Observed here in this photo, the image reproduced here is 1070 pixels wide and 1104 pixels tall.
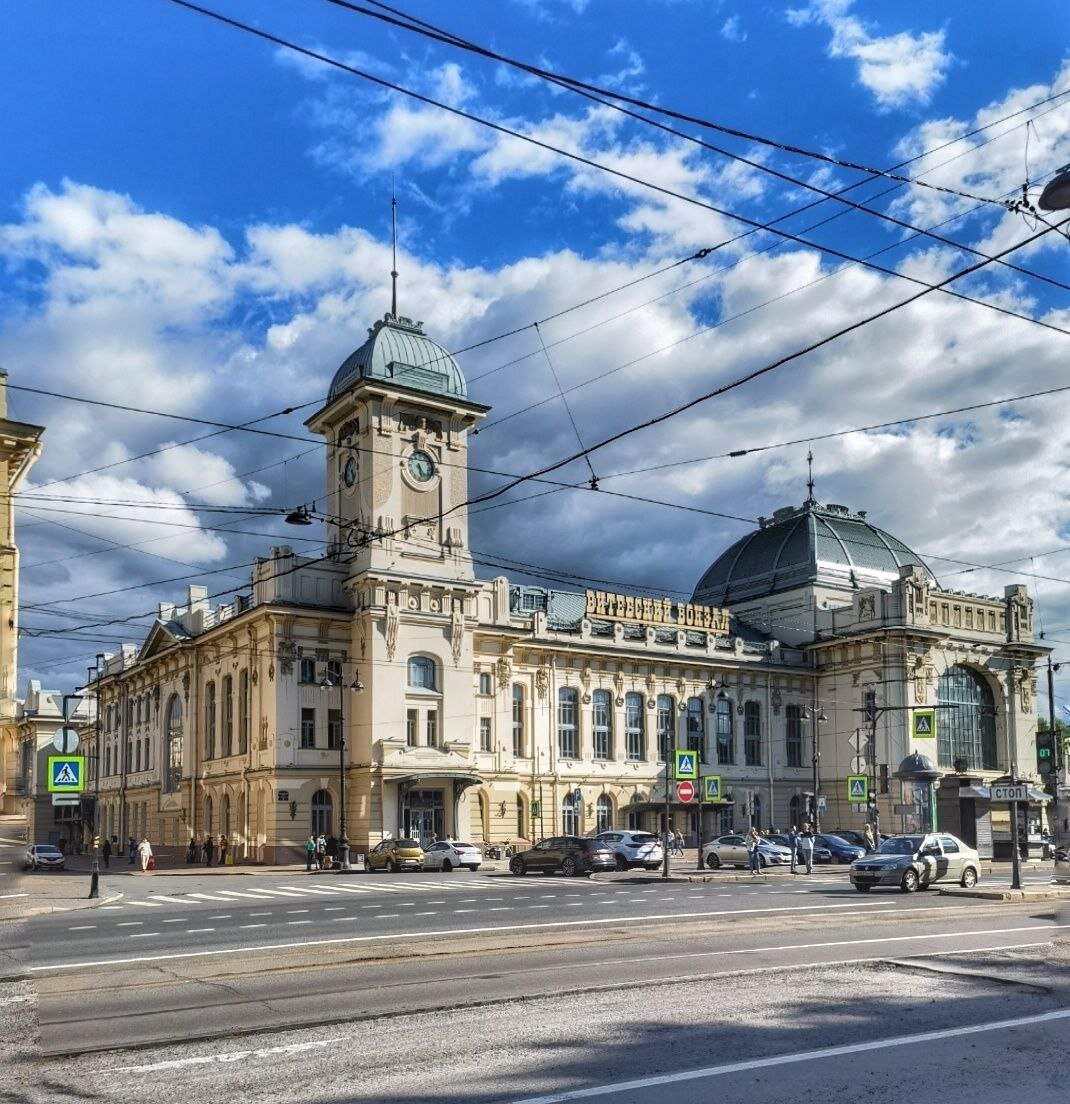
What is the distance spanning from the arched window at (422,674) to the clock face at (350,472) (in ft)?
31.4

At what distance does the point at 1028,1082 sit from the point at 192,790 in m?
62.5

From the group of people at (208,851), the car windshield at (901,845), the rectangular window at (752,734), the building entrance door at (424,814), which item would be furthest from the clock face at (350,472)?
the car windshield at (901,845)

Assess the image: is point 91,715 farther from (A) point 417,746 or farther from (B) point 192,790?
(A) point 417,746

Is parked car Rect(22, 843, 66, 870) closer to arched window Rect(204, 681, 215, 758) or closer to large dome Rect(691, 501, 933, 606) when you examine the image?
arched window Rect(204, 681, 215, 758)

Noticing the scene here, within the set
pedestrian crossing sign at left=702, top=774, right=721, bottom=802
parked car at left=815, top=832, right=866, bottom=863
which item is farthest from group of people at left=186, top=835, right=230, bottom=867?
parked car at left=815, top=832, right=866, bottom=863

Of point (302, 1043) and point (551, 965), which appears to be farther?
point (551, 965)

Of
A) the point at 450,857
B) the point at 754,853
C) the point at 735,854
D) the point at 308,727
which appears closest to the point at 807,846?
the point at 754,853

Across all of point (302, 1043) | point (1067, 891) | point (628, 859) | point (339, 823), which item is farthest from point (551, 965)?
point (339, 823)

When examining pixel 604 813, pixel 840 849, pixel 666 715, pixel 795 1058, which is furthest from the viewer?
pixel 666 715

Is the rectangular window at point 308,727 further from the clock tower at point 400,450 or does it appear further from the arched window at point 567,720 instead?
the arched window at point 567,720

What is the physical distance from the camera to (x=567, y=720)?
68.7 m

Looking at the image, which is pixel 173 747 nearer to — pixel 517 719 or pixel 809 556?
pixel 517 719

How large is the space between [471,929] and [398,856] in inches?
1181

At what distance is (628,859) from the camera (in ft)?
156
